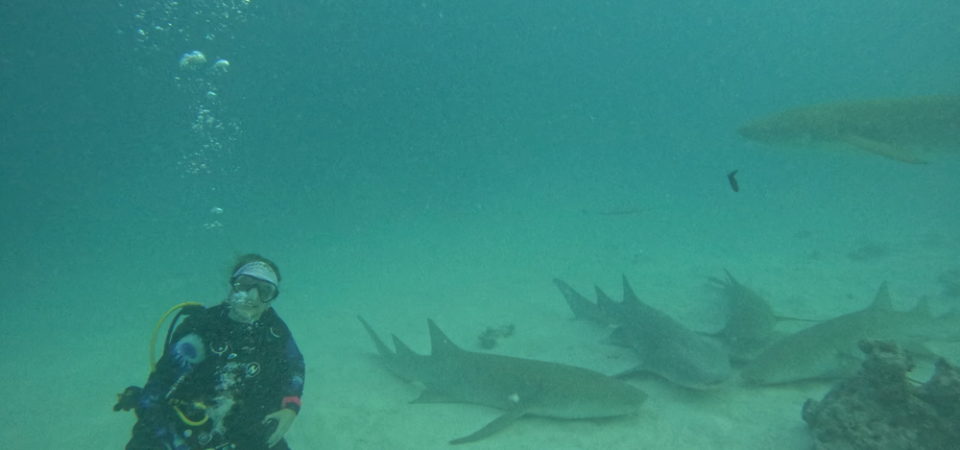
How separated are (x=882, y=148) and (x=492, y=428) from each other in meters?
8.65

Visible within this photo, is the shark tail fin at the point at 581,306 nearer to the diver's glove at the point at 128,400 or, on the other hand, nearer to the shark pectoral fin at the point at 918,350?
the shark pectoral fin at the point at 918,350

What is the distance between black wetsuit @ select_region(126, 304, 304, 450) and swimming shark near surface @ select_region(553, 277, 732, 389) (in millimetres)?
4566

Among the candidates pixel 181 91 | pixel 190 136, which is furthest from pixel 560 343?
pixel 190 136

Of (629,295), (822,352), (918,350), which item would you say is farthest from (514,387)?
(918,350)

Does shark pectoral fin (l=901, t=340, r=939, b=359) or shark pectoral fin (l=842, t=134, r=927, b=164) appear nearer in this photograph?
shark pectoral fin (l=901, t=340, r=939, b=359)

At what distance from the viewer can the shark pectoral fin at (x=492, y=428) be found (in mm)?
5066

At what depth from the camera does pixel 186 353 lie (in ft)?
9.86

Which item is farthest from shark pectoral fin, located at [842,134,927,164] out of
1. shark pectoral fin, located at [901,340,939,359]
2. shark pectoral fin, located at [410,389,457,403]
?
shark pectoral fin, located at [410,389,457,403]

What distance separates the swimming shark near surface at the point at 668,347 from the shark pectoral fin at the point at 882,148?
15.3 ft

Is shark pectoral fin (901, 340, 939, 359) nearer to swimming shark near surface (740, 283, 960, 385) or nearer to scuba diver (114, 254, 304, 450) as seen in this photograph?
swimming shark near surface (740, 283, 960, 385)

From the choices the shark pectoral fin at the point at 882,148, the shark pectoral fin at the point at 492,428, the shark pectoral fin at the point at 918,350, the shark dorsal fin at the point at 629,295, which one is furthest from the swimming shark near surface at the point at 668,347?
the shark pectoral fin at the point at 882,148

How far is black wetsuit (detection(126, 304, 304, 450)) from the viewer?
283cm

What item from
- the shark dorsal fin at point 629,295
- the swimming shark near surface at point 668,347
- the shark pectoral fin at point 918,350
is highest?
the shark dorsal fin at point 629,295

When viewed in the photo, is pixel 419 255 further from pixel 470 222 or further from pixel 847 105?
pixel 847 105
